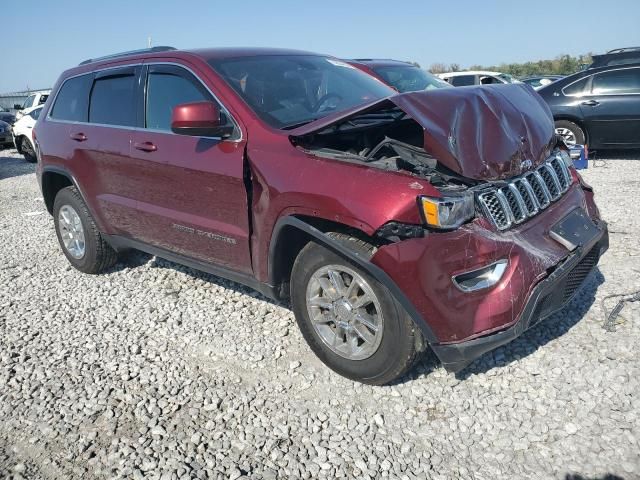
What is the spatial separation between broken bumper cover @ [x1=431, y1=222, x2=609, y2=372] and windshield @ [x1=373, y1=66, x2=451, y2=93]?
586 centimetres

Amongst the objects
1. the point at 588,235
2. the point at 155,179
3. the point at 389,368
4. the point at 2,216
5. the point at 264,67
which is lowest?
the point at 2,216

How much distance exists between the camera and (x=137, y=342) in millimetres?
3750

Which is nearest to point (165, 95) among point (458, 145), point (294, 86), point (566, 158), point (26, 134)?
point (294, 86)

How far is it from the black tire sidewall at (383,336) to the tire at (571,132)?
739 cm

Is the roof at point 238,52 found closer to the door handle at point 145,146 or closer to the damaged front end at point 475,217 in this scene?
the door handle at point 145,146

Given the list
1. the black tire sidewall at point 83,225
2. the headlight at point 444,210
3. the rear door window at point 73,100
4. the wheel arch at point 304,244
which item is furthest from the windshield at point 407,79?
the headlight at point 444,210

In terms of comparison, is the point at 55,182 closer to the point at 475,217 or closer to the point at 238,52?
the point at 238,52

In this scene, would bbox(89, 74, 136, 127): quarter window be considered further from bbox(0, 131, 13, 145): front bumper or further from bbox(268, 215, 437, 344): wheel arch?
bbox(0, 131, 13, 145): front bumper

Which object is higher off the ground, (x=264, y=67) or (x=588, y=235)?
(x=264, y=67)

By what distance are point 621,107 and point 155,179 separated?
769cm

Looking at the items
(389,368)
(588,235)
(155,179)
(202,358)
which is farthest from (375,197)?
(155,179)

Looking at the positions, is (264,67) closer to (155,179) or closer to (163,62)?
(163,62)

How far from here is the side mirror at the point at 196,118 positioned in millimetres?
3104

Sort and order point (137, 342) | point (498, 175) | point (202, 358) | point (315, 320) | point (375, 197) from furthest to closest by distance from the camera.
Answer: point (137, 342), point (202, 358), point (315, 320), point (498, 175), point (375, 197)
